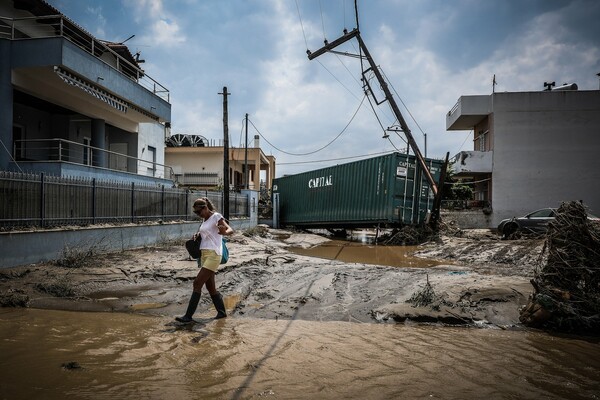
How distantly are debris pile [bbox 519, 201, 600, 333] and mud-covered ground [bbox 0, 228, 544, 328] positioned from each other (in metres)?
0.42

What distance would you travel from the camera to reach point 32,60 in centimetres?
1120

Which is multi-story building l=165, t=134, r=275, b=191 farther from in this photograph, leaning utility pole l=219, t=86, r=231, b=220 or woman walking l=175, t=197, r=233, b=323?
woman walking l=175, t=197, r=233, b=323

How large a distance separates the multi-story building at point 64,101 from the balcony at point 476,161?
17.1 meters

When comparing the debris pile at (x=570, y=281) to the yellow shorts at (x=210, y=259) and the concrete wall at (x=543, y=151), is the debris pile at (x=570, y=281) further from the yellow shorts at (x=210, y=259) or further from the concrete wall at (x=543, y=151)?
the concrete wall at (x=543, y=151)

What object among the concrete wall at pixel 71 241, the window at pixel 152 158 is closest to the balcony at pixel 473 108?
the window at pixel 152 158

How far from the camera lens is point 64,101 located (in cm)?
1384

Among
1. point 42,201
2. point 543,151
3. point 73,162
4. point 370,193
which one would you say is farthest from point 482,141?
point 42,201

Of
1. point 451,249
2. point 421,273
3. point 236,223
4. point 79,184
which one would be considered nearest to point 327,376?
point 421,273

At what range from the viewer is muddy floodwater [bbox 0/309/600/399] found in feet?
9.22

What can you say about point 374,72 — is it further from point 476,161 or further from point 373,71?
point 476,161

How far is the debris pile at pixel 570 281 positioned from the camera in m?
4.42

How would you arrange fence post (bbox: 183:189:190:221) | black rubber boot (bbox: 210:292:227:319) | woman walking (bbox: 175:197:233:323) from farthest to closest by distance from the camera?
fence post (bbox: 183:189:190:221) → black rubber boot (bbox: 210:292:227:319) → woman walking (bbox: 175:197:233:323)

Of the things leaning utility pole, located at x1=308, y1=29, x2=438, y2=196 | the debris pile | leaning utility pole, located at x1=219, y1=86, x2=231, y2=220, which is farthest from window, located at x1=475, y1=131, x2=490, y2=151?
the debris pile

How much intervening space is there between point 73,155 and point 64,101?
261cm
